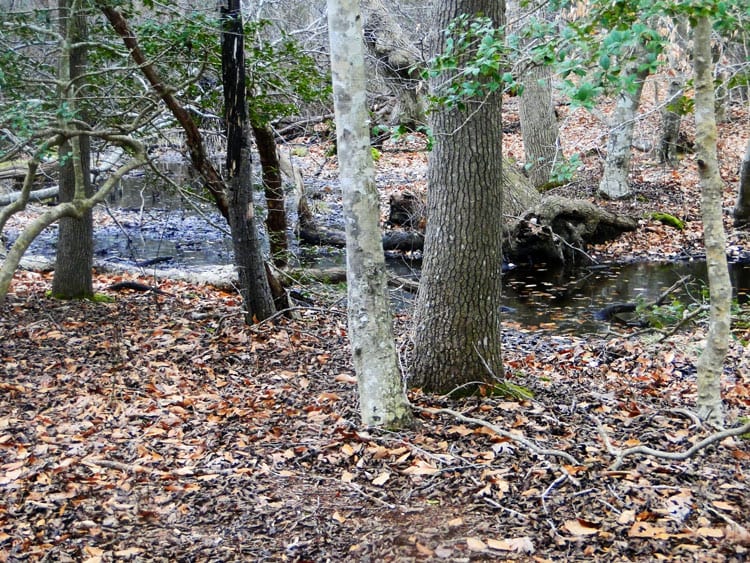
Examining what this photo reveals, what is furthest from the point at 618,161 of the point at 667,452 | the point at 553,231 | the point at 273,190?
the point at 667,452

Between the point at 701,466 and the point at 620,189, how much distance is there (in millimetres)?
15145

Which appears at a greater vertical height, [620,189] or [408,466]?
[620,189]

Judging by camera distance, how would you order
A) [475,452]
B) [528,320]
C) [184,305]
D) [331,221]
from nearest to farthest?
[475,452], [184,305], [528,320], [331,221]

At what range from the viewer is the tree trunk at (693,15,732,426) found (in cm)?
486

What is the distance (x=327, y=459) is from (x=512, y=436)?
4.33 feet

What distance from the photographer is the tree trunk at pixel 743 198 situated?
1611cm

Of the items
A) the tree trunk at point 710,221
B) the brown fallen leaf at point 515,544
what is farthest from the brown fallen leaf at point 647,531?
the tree trunk at point 710,221

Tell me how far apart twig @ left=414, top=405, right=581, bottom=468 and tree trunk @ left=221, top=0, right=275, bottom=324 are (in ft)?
12.5

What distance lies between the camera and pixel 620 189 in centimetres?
1875

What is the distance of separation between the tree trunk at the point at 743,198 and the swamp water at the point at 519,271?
2708 millimetres

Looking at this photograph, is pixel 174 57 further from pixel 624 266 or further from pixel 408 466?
pixel 624 266

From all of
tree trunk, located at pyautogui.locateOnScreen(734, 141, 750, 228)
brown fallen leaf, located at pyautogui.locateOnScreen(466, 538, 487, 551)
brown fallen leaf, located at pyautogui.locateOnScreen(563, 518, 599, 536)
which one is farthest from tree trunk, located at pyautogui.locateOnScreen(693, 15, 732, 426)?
tree trunk, located at pyautogui.locateOnScreen(734, 141, 750, 228)

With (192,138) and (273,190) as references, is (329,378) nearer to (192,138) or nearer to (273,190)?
(192,138)

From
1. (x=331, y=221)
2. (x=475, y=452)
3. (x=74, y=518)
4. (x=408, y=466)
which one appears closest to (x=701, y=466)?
(x=475, y=452)
